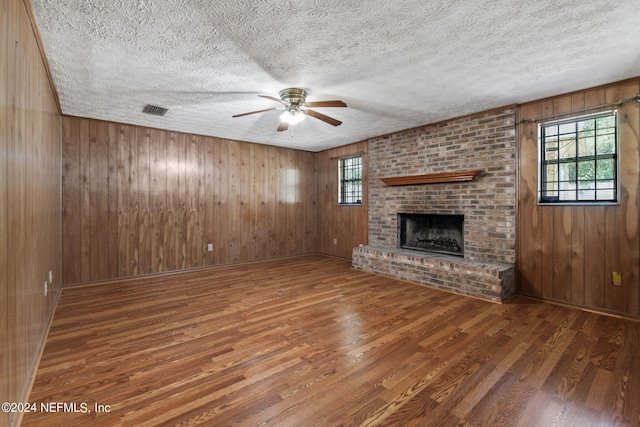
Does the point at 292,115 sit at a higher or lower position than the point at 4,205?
higher

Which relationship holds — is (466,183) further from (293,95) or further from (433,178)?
(293,95)

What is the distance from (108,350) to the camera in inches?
89.2

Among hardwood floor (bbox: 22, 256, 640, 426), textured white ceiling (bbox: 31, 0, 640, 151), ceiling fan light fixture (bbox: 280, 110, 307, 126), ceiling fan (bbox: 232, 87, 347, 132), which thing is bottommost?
hardwood floor (bbox: 22, 256, 640, 426)

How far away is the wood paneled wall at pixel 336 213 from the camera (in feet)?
18.9

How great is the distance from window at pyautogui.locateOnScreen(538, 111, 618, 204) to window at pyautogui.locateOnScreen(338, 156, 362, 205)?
309 centimetres

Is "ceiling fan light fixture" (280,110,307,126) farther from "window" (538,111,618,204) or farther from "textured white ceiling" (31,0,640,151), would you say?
"window" (538,111,618,204)

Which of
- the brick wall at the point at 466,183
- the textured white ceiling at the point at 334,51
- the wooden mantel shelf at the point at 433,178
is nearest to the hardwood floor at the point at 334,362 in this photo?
the brick wall at the point at 466,183

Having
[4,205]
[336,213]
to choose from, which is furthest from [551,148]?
[4,205]

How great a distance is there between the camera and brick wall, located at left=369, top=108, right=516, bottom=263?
3717 mm

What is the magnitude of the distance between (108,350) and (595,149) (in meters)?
5.10

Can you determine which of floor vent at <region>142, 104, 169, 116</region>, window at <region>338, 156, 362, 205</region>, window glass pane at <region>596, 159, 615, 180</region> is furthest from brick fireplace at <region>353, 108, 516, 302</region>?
floor vent at <region>142, 104, 169, 116</region>

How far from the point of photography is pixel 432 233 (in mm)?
4875

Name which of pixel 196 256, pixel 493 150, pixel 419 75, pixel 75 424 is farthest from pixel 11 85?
pixel 493 150

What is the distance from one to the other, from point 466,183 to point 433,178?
0.47 m
